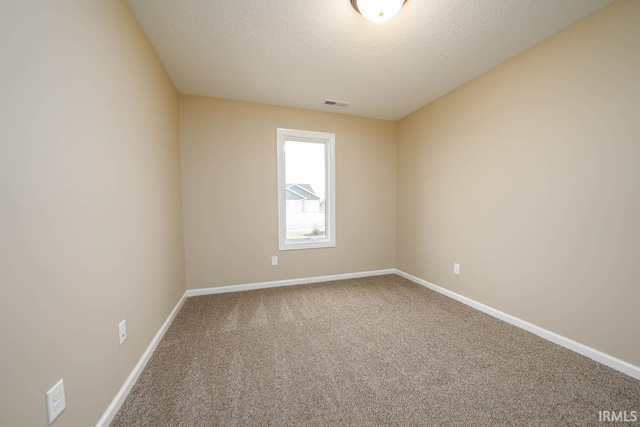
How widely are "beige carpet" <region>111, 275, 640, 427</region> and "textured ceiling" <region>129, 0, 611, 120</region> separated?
96.7 inches

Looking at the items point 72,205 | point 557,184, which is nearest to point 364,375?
point 72,205

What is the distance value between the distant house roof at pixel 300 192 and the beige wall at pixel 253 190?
→ 0.23 metres

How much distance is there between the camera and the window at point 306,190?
3086mm

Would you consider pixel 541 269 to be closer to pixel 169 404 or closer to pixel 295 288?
pixel 295 288

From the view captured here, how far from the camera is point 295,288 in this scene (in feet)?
9.90

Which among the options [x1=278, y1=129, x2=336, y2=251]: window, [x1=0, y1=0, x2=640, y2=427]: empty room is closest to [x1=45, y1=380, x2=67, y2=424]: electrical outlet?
[x1=0, y1=0, x2=640, y2=427]: empty room

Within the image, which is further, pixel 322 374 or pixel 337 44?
pixel 337 44

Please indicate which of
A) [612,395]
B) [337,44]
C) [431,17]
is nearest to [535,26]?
[431,17]

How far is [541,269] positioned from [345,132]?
2.67 metres

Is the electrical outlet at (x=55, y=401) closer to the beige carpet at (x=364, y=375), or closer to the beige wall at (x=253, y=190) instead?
the beige carpet at (x=364, y=375)

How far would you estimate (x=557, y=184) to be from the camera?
176 centimetres

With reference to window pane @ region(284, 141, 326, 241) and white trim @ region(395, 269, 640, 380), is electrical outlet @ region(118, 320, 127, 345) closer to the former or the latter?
window pane @ region(284, 141, 326, 241)

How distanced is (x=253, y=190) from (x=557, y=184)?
3.01m

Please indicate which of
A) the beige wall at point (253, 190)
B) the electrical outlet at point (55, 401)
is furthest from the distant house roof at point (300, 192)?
the electrical outlet at point (55, 401)
